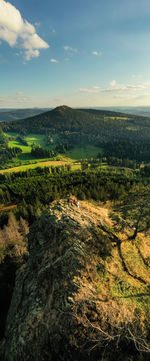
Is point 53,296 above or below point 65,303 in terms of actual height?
below

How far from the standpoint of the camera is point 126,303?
66.5 ft

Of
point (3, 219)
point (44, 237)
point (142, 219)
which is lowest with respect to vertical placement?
point (3, 219)

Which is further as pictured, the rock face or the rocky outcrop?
the rock face

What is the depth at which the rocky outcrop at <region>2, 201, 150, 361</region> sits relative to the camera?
16.3 m

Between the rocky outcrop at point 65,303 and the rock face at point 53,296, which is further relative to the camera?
the rock face at point 53,296

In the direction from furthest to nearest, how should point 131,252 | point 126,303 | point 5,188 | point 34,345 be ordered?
point 5,188
point 131,252
point 126,303
point 34,345

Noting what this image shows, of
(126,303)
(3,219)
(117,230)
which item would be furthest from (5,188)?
(126,303)

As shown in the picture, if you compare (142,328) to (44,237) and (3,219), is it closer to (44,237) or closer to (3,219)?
(44,237)

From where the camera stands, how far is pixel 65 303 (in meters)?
18.4

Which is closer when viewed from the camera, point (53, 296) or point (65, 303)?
point (65, 303)

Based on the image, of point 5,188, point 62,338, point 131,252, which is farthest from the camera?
point 5,188

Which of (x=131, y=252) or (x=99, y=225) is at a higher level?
(x=99, y=225)

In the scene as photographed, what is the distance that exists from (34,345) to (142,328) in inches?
559

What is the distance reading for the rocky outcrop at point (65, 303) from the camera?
1631cm
